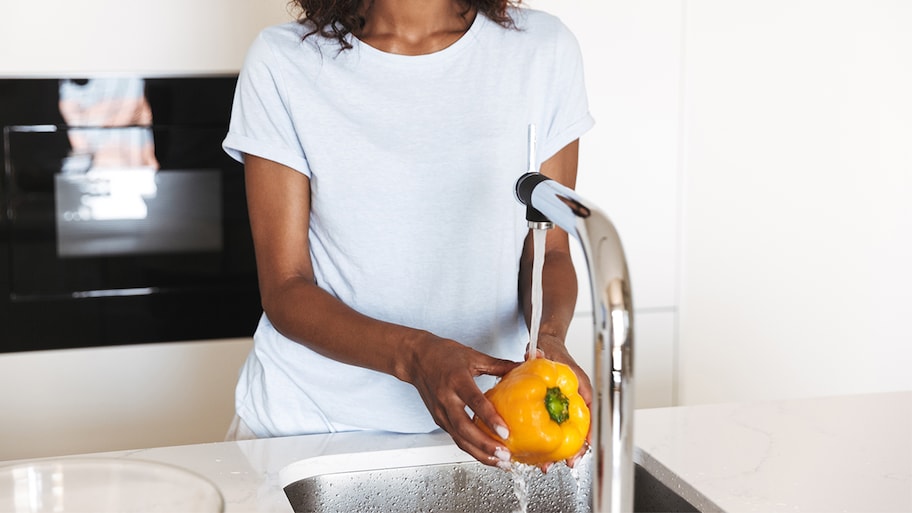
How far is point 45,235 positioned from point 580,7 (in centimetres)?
120

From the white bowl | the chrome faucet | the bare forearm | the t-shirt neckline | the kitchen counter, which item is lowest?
the kitchen counter

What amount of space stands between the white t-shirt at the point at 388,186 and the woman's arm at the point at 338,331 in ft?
0.11

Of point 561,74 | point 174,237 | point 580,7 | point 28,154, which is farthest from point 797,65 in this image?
point 28,154

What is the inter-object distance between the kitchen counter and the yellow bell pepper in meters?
0.15

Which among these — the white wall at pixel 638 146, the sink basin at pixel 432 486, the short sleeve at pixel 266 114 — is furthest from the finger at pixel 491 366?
the white wall at pixel 638 146

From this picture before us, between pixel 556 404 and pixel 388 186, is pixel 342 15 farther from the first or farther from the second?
pixel 556 404

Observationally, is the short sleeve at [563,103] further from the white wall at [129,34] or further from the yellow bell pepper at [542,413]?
the white wall at [129,34]

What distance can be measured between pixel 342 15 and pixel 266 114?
6.3 inches

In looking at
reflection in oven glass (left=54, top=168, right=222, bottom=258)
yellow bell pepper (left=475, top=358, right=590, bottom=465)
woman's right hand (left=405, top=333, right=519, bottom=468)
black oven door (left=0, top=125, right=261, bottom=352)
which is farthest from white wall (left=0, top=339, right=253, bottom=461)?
yellow bell pepper (left=475, top=358, right=590, bottom=465)

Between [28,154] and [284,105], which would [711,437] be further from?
[28,154]

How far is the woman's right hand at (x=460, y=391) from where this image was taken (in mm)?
854

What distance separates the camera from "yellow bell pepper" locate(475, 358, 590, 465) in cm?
84

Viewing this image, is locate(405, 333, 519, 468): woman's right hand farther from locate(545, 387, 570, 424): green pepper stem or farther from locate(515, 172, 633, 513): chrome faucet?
locate(515, 172, 633, 513): chrome faucet

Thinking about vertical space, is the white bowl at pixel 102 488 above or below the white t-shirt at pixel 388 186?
below
